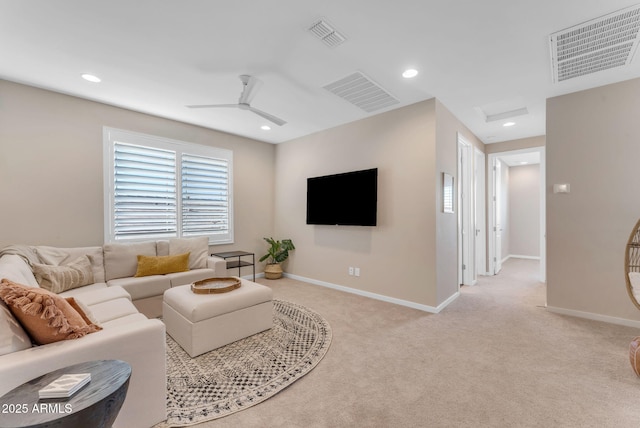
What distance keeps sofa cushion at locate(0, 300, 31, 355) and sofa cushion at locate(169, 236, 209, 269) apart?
256 cm

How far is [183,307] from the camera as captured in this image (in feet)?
7.83

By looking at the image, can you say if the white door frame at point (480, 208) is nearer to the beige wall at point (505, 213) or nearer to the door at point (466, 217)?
the door at point (466, 217)

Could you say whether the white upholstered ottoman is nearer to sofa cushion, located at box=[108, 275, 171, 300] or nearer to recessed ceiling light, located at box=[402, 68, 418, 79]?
sofa cushion, located at box=[108, 275, 171, 300]

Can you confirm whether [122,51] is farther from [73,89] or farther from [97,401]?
[97,401]

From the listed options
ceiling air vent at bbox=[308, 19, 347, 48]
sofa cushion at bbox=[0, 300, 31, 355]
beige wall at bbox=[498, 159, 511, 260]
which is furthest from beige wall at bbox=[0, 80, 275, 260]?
beige wall at bbox=[498, 159, 511, 260]

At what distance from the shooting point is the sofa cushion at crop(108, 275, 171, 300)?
3023mm

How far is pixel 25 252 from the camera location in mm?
2648

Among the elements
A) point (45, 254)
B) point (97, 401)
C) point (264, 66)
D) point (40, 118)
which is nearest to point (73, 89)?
point (40, 118)

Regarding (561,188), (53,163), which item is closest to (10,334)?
(53,163)

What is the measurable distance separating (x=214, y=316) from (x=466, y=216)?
165 inches

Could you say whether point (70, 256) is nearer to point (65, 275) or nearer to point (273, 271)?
point (65, 275)

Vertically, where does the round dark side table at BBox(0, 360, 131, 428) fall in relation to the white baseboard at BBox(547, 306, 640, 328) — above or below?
above

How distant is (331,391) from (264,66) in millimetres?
2957

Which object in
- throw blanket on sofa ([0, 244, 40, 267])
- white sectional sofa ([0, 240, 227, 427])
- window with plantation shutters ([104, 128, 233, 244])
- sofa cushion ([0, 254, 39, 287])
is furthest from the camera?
window with plantation shutters ([104, 128, 233, 244])
